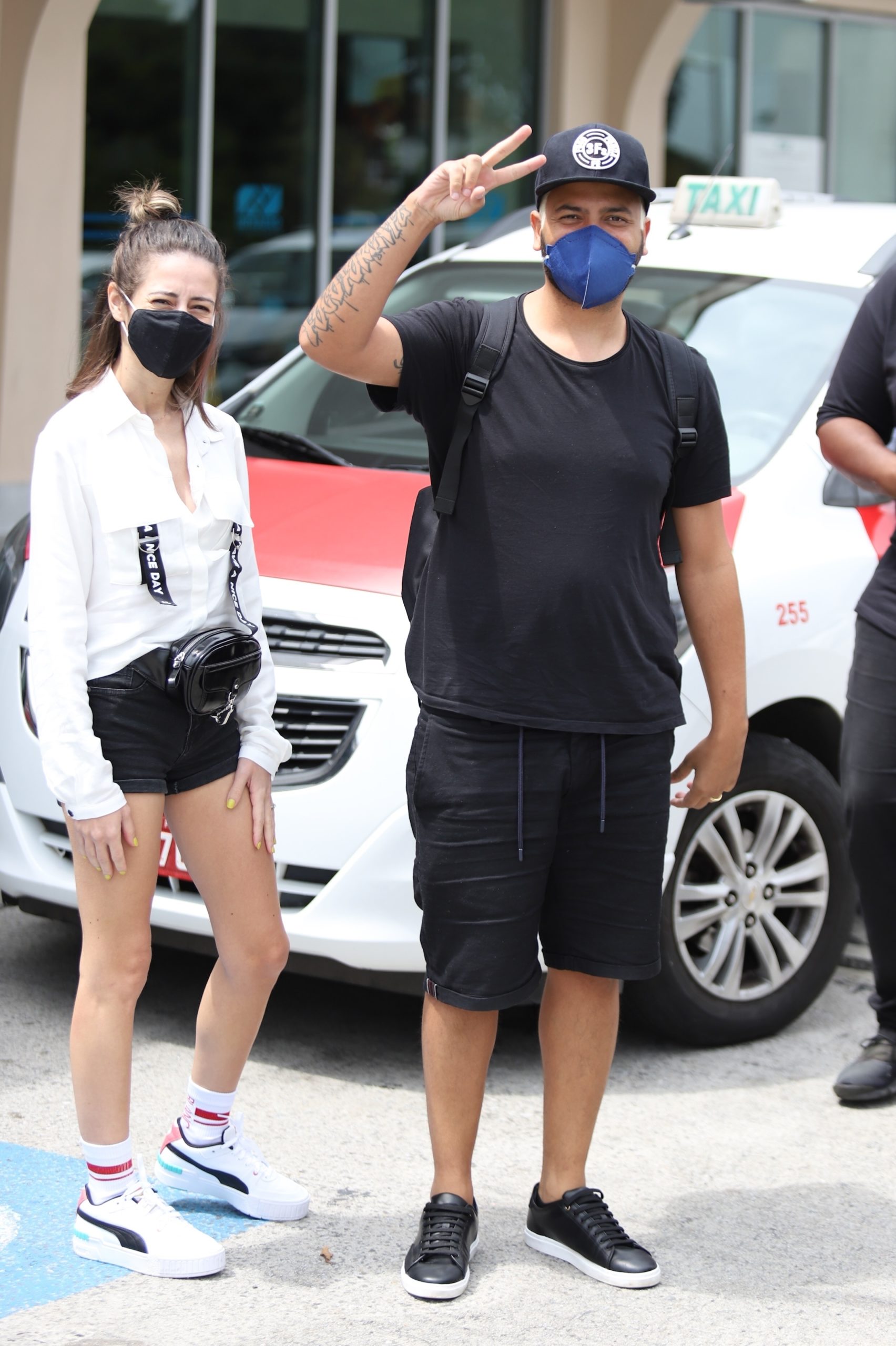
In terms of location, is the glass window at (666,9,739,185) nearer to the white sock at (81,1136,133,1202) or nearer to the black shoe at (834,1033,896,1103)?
the black shoe at (834,1033,896,1103)

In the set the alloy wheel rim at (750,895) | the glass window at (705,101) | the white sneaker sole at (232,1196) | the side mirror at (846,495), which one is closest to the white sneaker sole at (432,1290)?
the white sneaker sole at (232,1196)

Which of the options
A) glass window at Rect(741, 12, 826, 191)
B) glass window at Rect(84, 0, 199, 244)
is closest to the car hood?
glass window at Rect(84, 0, 199, 244)

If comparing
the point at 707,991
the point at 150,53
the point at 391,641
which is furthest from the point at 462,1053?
the point at 150,53

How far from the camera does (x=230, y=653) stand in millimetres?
3076

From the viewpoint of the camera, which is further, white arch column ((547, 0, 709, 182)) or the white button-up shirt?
white arch column ((547, 0, 709, 182))

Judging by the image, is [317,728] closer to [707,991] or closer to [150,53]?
[707,991]

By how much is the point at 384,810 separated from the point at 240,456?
0.96 m

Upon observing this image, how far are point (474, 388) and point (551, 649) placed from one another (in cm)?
46

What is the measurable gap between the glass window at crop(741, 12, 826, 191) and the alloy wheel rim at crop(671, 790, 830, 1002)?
1007 centimetres

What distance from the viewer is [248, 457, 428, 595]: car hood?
4.05 meters

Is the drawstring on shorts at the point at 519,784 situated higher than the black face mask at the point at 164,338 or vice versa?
the black face mask at the point at 164,338

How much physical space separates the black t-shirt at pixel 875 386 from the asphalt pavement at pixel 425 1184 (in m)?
1.19

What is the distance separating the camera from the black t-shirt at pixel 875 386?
13.0ft

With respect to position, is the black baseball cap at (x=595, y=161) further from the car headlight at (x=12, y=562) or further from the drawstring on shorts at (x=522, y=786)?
the car headlight at (x=12, y=562)
